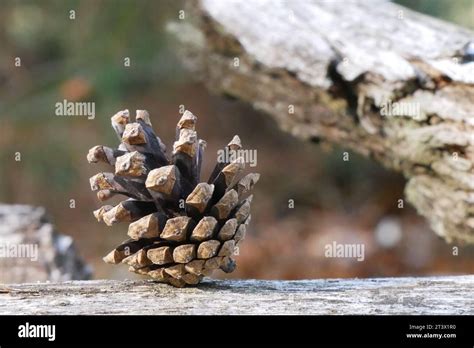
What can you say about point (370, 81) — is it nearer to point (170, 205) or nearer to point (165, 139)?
point (170, 205)

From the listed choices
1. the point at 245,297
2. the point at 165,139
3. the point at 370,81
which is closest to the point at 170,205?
the point at 245,297

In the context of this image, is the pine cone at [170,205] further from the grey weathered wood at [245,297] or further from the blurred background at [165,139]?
the blurred background at [165,139]

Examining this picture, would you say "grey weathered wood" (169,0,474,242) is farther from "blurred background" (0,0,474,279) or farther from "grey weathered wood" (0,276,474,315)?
"blurred background" (0,0,474,279)

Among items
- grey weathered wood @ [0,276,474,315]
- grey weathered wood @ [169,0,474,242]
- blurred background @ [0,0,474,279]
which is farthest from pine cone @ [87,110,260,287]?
blurred background @ [0,0,474,279]

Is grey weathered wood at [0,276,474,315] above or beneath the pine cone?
beneath
